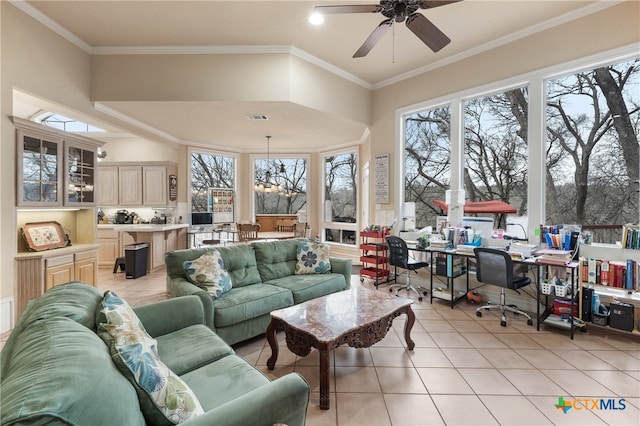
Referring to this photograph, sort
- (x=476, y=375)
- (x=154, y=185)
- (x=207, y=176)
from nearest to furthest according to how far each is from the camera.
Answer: (x=476, y=375) → (x=154, y=185) → (x=207, y=176)

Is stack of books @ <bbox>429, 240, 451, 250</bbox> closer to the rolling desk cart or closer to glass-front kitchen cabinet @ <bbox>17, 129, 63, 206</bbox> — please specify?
the rolling desk cart

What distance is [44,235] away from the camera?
139 inches

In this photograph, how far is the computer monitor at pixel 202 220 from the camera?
22.5ft

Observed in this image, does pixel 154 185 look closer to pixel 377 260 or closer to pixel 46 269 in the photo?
pixel 46 269

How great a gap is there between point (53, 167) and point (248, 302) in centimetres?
311

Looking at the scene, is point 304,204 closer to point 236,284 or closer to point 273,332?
point 236,284

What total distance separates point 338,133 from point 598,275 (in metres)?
4.50

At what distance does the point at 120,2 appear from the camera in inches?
121

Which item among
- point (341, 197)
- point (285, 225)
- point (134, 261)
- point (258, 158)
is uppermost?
point (258, 158)

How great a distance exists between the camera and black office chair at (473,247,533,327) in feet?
10.6

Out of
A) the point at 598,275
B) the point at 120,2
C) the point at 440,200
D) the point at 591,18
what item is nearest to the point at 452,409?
the point at 598,275

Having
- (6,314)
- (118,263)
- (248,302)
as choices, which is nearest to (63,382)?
(248,302)

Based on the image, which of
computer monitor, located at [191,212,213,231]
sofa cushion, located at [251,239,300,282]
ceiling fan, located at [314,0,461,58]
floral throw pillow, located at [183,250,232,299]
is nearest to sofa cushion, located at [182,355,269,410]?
floral throw pillow, located at [183,250,232,299]

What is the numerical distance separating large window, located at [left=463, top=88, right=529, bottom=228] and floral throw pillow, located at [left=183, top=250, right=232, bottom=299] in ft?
12.1
